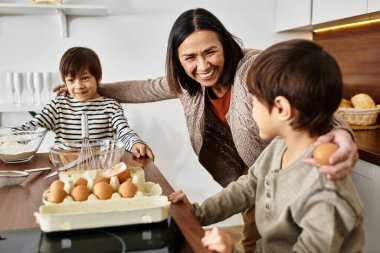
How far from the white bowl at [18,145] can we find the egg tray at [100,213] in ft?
1.94

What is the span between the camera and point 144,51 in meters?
2.46

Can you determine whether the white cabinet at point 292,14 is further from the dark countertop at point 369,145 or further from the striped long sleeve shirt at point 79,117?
the striped long sleeve shirt at point 79,117

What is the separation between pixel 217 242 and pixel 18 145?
33.6 inches

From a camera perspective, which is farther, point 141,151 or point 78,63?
point 78,63

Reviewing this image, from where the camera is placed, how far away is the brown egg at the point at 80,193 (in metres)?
0.76

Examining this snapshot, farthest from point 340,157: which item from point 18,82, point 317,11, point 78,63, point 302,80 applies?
point 18,82

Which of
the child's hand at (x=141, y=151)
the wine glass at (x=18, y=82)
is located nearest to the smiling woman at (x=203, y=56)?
the child's hand at (x=141, y=151)

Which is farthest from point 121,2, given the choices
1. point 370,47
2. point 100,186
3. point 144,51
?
point 100,186

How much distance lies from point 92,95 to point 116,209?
1.07 metres

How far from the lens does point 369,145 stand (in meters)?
1.70

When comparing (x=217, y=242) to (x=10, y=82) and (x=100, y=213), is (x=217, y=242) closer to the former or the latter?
(x=100, y=213)

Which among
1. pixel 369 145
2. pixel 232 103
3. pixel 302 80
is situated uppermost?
pixel 302 80

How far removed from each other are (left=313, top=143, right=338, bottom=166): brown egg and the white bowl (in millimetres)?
887

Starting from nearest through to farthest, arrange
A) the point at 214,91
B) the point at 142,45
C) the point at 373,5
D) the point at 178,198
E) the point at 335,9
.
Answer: the point at 178,198, the point at 214,91, the point at 373,5, the point at 335,9, the point at 142,45
